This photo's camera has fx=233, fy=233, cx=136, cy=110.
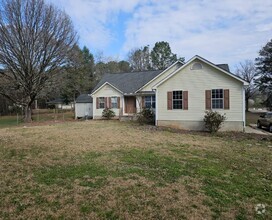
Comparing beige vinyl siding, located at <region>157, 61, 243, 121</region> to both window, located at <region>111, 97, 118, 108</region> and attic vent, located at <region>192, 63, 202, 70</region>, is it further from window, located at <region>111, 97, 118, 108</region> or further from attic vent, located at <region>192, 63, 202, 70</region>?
window, located at <region>111, 97, 118, 108</region>

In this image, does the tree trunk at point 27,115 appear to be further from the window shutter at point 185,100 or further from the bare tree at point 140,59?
the bare tree at point 140,59

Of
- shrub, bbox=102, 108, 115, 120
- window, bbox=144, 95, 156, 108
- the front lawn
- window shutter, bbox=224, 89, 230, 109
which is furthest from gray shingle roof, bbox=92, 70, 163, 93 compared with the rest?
the front lawn

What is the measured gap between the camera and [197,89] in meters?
15.7

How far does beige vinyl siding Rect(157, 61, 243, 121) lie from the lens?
48.8 ft

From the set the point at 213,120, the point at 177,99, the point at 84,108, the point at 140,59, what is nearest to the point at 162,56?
the point at 140,59

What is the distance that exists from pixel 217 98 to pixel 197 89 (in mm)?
1418

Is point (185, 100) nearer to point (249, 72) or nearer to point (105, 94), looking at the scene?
point (105, 94)

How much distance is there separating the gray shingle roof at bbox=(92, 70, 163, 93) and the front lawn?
15857mm

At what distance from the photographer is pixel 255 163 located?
23.1ft

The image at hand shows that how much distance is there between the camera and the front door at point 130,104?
23639 mm

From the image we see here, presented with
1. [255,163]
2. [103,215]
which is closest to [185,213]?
[103,215]

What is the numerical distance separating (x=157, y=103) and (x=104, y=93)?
928 centimetres

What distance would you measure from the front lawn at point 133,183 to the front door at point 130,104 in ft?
49.2

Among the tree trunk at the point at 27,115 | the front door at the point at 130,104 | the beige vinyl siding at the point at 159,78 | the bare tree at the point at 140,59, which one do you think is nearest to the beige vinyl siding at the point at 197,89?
the beige vinyl siding at the point at 159,78
